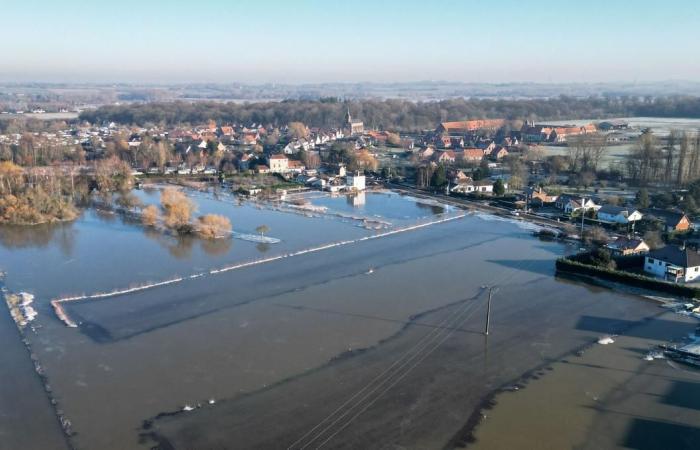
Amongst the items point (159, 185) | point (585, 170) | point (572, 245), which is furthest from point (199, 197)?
point (585, 170)

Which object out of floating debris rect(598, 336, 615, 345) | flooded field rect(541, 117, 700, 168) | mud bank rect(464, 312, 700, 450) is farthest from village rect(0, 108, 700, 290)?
mud bank rect(464, 312, 700, 450)

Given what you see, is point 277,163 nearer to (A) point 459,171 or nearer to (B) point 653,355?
(A) point 459,171

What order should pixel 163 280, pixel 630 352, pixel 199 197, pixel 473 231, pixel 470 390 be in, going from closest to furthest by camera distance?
pixel 470 390, pixel 630 352, pixel 163 280, pixel 473 231, pixel 199 197

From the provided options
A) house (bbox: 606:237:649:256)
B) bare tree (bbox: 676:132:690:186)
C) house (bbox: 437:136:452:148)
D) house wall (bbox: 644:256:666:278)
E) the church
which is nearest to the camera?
house wall (bbox: 644:256:666:278)

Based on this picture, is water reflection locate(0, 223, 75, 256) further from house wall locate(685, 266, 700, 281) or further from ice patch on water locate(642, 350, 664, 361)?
house wall locate(685, 266, 700, 281)

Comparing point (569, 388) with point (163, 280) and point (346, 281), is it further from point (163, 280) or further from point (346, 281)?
point (163, 280)

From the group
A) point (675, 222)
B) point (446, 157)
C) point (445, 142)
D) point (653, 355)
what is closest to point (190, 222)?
point (653, 355)
